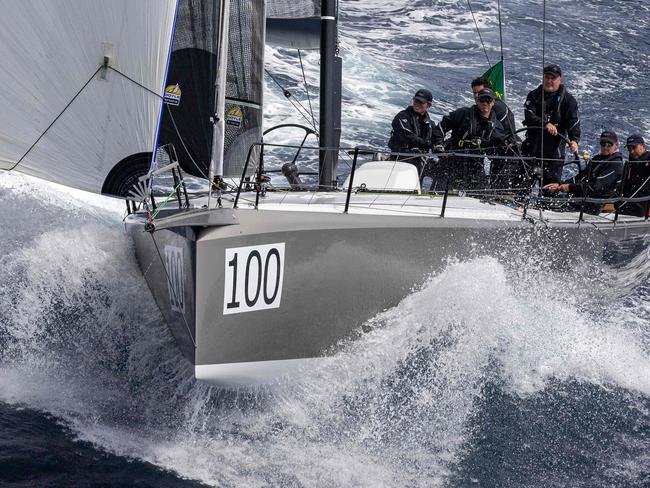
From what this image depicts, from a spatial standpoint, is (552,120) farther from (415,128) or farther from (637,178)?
(415,128)

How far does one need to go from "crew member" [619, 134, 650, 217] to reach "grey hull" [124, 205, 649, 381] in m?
1.84

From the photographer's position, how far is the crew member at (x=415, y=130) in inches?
274

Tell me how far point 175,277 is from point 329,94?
7.97ft

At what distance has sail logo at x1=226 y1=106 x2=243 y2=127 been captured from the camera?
6555mm

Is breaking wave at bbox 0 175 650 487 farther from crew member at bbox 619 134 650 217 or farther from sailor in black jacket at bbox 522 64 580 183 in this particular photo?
sailor in black jacket at bbox 522 64 580 183

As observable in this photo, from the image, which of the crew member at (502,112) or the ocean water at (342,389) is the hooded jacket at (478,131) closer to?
the crew member at (502,112)

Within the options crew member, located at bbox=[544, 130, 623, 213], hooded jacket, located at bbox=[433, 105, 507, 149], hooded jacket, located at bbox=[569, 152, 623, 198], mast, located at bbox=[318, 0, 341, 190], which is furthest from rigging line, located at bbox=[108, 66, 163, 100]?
hooded jacket, located at bbox=[569, 152, 623, 198]

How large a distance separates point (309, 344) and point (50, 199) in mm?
2535

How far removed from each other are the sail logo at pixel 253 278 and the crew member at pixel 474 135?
256 cm

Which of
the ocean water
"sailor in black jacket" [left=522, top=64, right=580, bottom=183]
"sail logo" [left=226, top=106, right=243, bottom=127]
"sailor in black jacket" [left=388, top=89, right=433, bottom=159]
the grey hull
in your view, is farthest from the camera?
"sailor in black jacket" [left=522, top=64, right=580, bottom=183]

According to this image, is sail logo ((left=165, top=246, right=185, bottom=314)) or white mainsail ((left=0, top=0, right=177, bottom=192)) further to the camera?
sail logo ((left=165, top=246, right=185, bottom=314))

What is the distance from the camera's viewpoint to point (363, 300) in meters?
5.04

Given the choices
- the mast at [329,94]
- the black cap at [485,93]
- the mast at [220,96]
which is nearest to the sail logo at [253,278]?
the mast at [220,96]

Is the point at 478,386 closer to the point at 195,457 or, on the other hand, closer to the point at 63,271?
the point at 195,457
